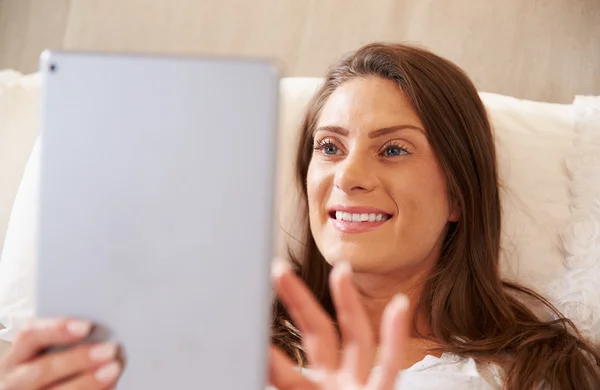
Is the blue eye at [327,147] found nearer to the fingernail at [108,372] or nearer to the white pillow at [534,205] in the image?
the white pillow at [534,205]

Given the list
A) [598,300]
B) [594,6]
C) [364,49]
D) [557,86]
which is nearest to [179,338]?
[364,49]

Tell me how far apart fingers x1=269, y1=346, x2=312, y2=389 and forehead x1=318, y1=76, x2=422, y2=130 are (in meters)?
0.49

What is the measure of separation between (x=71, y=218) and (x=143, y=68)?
15 centimetres

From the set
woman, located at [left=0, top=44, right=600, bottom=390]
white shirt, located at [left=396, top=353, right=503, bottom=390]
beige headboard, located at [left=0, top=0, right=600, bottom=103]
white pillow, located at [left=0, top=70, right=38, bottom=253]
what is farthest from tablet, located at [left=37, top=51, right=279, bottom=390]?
beige headboard, located at [left=0, top=0, right=600, bottom=103]

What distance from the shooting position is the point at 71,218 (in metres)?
0.64

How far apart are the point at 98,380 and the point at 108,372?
11 mm

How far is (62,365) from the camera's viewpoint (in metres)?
0.64

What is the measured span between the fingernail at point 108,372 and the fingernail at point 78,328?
0.04 m

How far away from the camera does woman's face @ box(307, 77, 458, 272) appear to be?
1.07 m

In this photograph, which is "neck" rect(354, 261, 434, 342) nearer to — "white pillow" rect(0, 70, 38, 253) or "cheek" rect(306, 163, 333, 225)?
"cheek" rect(306, 163, 333, 225)

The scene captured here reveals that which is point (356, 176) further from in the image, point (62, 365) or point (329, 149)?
point (62, 365)

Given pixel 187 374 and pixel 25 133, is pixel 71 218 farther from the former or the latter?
pixel 25 133

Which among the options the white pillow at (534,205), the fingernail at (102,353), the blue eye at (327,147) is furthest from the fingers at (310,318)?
the white pillow at (534,205)

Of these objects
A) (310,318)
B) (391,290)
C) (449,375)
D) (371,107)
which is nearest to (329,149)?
(371,107)
